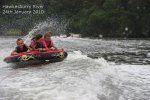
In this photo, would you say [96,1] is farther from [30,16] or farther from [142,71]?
[142,71]

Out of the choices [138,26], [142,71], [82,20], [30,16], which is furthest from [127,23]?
[142,71]

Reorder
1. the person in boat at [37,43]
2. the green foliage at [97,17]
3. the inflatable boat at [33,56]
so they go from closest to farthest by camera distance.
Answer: the inflatable boat at [33,56]
the person in boat at [37,43]
the green foliage at [97,17]

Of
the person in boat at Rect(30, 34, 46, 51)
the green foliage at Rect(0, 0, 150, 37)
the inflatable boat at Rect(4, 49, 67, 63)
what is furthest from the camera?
the green foliage at Rect(0, 0, 150, 37)

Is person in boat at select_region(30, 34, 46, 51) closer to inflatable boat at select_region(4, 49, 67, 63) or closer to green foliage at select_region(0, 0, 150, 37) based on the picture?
inflatable boat at select_region(4, 49, 67, 63)

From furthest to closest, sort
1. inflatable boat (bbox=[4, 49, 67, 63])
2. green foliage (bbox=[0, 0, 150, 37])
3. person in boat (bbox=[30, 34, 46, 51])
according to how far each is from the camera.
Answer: green foliage (bbox=[0, 0, 150, 37]), person in boat (bbox=[30, 34, 46, 51]), inflatable boat (bbox=[4, 49, 67, 63])

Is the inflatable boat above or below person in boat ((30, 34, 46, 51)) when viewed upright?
below

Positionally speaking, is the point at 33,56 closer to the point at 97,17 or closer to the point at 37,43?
the point at 37,43

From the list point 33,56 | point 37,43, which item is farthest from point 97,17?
point 33,56

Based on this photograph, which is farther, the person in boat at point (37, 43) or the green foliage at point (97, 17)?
the green foliage at point (97, 17)

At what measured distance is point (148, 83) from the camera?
13.1m

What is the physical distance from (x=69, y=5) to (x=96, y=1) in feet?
46.5

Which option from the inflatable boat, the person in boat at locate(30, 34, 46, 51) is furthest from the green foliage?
the inflatable boat

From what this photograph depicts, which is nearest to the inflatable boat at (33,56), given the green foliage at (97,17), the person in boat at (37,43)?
the person in boat at (37,43)

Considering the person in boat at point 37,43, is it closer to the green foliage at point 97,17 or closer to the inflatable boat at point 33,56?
the inflatable boat at point 33,56
